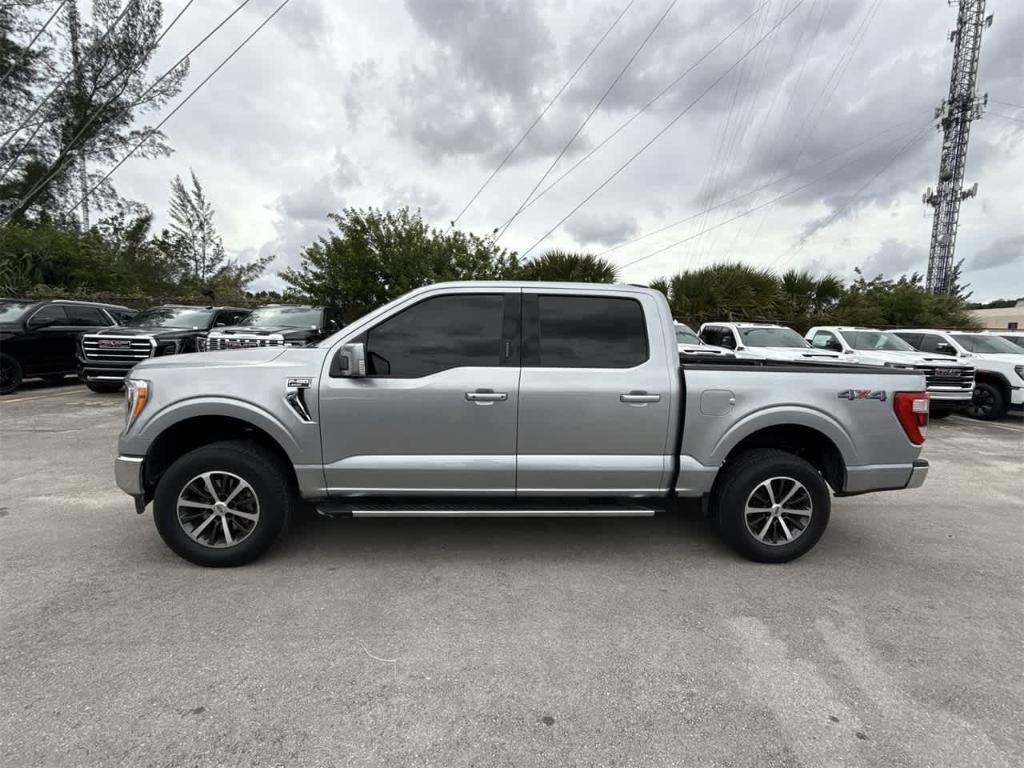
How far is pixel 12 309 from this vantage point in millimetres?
10602

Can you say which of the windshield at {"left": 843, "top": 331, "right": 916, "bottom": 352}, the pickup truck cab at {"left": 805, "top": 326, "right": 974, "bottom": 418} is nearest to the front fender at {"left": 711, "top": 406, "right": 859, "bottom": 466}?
the pickup truck cab at {"left": 805, "top": 326, "right": 974, "bottom": 418}

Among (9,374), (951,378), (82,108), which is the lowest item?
(9,374)

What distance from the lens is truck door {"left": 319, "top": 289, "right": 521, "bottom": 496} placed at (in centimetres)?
339

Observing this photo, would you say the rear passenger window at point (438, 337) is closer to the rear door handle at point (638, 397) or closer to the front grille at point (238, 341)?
the rear door handle at point (638, 397)

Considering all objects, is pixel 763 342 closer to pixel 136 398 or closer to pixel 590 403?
pixel 590 403

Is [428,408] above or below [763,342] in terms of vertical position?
below

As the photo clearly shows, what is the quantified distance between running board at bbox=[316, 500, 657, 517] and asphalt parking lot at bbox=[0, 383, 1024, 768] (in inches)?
16.0

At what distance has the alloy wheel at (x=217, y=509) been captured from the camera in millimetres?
3373

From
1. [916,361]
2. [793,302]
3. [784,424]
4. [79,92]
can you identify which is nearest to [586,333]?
[784,424]

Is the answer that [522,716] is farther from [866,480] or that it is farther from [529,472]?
[866,480]

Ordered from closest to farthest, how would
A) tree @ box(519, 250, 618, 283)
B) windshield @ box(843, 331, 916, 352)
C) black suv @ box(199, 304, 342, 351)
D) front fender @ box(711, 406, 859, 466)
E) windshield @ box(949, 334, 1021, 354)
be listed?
front fender @ box(711, 406, 859, 466)
black suv @ box(199, 304, 342, 351)
windshield @ box(949, 334, 1021, 354)
windshield @ box(843, 331, 916, 352)
tree @ box(519, 250, 618, 283)

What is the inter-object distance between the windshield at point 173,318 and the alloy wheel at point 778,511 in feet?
38.1

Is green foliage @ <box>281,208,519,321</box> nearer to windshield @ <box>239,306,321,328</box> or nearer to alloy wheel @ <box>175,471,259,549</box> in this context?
windshield @ <box>239,306,321,328</box>

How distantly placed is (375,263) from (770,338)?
10.5 m
